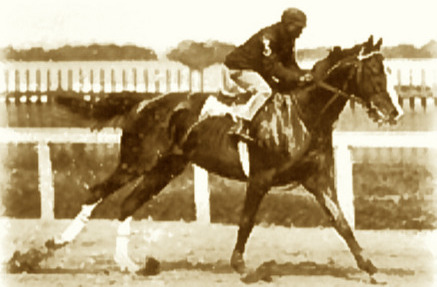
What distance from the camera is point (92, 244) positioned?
4.77 m

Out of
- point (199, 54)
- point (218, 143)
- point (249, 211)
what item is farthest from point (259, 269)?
point (199, 54)

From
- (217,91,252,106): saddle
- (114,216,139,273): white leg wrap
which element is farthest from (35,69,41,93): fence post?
(217,91,252,106): saddle

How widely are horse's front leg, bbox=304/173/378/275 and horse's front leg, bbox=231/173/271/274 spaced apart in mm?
244

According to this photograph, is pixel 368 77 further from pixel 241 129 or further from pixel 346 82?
pixel 241 129

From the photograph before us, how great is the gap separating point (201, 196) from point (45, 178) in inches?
38.8

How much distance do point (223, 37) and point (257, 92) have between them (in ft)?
1.50

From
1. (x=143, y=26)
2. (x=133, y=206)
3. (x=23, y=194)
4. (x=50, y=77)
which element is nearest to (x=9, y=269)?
(x=23, y=194)

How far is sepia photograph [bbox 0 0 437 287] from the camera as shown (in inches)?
178

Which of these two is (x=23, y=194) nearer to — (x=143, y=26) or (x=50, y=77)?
(x=50, y=77)

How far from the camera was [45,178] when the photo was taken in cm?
507

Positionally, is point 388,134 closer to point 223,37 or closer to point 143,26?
point 223,37

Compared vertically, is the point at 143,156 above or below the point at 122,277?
above

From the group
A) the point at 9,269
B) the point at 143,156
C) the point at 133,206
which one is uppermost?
the point at 143,156

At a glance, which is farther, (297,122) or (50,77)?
(50,77)
